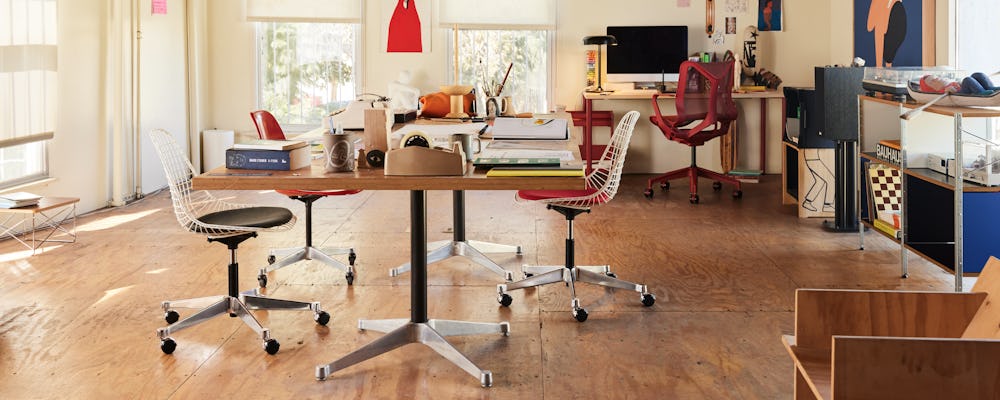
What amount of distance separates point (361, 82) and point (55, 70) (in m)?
3.24

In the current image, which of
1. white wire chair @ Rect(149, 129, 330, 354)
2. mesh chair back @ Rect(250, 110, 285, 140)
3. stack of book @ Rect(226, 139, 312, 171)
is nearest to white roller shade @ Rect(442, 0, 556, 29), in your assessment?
mesh chair back @ Rect(250, 110, 285, 140)

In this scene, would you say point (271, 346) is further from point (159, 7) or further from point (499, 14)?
point (499, 14)

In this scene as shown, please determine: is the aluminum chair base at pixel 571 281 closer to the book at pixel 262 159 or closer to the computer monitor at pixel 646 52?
the book at pixel 262 159

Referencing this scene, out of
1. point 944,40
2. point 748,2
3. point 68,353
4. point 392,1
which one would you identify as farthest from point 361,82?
point 68,353

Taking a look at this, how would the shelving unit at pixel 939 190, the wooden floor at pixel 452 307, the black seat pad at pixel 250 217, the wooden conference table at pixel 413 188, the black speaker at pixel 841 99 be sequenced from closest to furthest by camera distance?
the wooden conference table at pixel 413 188
the wooden floor at pixel 452 307
the black seat pad at pixel 250 217
the shelving unit at pixel 939 190
the black speaker at pixel 841 99

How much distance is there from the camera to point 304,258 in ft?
17.7

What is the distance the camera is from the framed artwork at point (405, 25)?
9.23 m

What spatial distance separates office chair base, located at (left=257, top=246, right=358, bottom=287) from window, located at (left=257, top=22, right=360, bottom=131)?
13.1 ft

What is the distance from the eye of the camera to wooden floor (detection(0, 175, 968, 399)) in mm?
3629

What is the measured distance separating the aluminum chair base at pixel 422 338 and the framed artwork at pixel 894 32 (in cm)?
349

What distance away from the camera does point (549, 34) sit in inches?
368

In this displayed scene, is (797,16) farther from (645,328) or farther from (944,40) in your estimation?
(645,328)

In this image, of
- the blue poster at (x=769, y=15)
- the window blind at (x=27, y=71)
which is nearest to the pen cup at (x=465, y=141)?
the window blind at (x=27, y=71)

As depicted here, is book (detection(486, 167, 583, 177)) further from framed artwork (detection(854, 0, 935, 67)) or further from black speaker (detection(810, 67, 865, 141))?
framed artwork (detection(854, 0, 935, 67))
